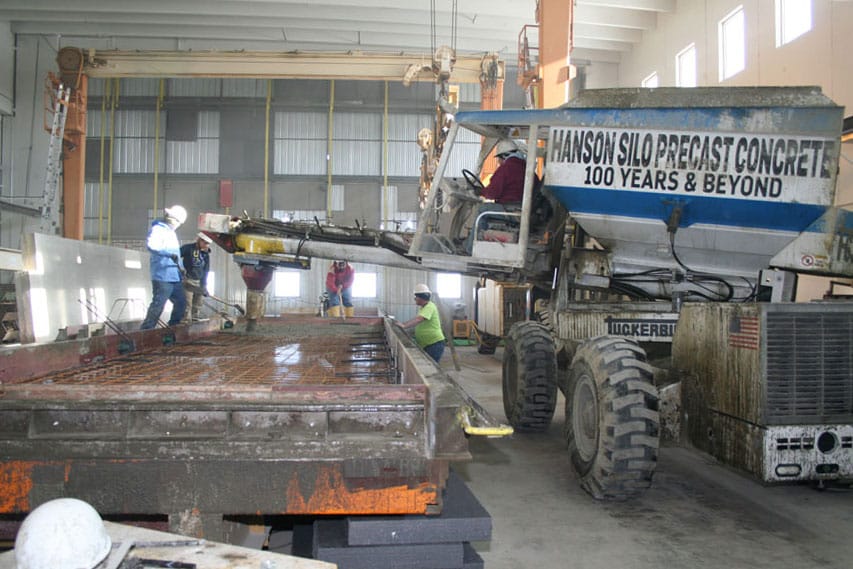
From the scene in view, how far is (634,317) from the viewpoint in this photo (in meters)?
5.56

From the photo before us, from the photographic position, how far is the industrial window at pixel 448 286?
23453 millimetres

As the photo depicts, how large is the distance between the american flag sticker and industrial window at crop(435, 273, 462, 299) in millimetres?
19257

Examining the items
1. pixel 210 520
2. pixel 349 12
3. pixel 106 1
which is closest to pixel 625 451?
pixel 210 520

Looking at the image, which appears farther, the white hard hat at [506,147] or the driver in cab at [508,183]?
the white hard hat at [506,147]

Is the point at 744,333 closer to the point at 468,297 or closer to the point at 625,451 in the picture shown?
the point at 625,451

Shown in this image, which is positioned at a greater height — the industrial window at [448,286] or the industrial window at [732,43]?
the industrial window at [732,43]

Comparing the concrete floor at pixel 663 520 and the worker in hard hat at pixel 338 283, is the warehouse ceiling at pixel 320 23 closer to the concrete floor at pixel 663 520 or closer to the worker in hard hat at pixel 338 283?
the worker in hard hat at pixel 338 283

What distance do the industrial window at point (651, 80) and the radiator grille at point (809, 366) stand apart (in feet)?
55.4

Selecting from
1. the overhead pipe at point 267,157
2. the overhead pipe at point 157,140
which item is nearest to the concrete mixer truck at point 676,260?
the overhead pipe at point 267,157

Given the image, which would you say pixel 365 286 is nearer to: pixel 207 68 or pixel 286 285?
pixel 286 285

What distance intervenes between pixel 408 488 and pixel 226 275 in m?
21.3

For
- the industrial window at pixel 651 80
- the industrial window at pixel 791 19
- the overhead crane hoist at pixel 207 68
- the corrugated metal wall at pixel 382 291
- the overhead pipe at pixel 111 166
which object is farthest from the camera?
the overhead pipe at pixel 111 166

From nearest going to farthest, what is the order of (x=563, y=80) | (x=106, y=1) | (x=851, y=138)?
(x=851, y=138), (x=563, y=80), (x=106, y=1)

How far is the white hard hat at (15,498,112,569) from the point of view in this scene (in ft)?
5.04
